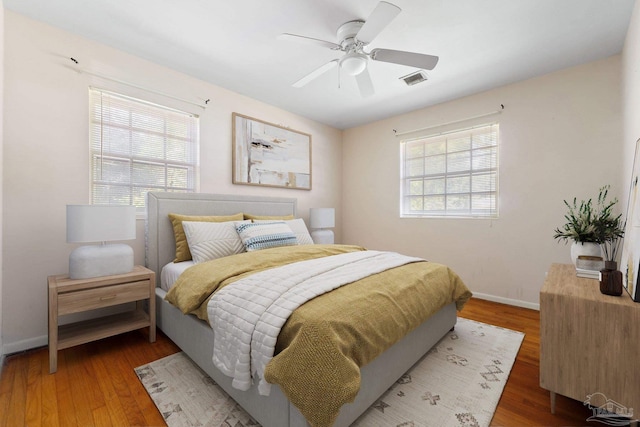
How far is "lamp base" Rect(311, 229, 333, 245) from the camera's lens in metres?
3.76

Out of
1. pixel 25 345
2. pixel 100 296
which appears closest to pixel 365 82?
pixel 100 296

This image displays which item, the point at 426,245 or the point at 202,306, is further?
the point at 426,245

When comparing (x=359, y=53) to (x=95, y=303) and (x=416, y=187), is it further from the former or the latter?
(x=95, y=303)

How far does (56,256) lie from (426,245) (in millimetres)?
3916

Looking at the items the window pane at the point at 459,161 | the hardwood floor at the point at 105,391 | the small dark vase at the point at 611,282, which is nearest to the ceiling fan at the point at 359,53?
the small dark vase at the point at 611,282

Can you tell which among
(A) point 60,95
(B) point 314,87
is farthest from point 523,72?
(A) point 60,95

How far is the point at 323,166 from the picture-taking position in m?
4.39

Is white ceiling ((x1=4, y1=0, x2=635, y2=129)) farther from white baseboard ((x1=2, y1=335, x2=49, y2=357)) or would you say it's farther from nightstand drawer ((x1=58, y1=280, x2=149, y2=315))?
white baseboard ((x1=2, y1=335, x2=49, y2=357))

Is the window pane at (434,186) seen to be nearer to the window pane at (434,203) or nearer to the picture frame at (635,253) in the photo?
the window pane at (434,203)

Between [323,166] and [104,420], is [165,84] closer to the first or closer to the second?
[323,166]

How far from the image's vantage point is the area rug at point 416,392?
136 cm

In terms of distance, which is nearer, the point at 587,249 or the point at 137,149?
the point at 587,249

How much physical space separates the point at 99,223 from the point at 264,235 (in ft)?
4.09

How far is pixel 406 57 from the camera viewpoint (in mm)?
1962
